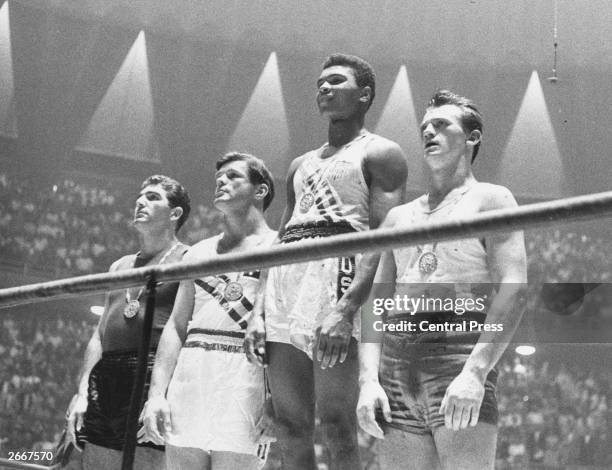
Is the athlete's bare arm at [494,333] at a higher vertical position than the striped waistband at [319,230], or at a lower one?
lower

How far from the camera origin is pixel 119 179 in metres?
9.91

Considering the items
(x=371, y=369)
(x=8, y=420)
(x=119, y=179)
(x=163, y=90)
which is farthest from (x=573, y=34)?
(x=371, y=369)

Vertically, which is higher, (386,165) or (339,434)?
(386,165)

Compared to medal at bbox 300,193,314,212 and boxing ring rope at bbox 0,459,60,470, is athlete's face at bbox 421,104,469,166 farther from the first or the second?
boxing ring rope at bbox 0,459,60,470

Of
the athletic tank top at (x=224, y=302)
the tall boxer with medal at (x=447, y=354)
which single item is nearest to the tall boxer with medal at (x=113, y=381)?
the athletic tank top at (x=224, y=302)

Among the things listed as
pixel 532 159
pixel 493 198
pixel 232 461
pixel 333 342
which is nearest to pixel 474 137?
pixel 493 198

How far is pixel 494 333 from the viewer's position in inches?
75.7

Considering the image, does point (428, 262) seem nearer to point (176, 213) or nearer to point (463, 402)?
point (463, 402)

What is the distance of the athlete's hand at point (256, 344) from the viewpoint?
7.88 feet

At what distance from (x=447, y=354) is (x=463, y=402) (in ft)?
0.37

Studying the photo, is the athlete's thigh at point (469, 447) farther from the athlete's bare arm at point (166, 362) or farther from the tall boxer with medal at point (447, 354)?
the athlete's bare arm at point (166, 362)

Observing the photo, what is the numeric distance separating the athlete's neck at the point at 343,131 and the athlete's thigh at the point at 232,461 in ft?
2.92

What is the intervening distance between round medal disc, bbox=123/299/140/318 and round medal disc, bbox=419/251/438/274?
→ 1.15 m

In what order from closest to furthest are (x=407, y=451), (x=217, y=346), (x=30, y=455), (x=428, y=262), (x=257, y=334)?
(x=407, y=451) < (x=428, y=262) < (x=257, y=334) < (x=217, y=346) < (x=30, y=455)
